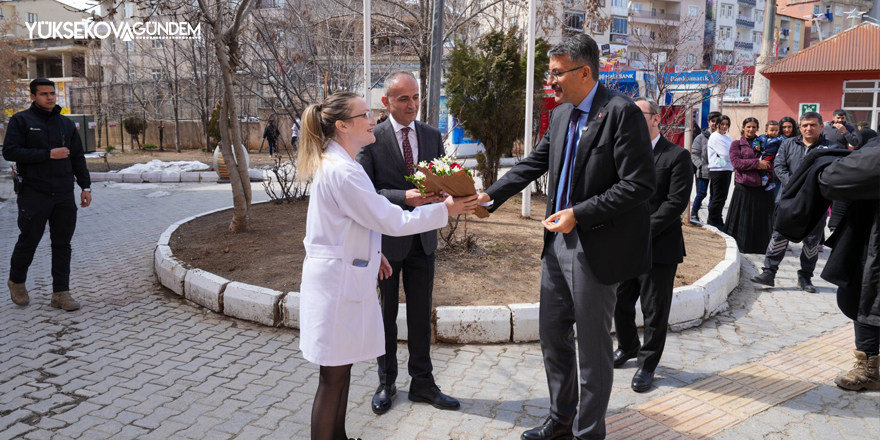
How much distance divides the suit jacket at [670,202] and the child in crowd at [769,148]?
5091 mm

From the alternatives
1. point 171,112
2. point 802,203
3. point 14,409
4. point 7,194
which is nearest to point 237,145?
point 14,409

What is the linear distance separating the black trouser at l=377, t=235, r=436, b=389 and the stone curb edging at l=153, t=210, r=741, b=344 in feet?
3.78

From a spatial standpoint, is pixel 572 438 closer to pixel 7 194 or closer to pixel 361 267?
pixel 361 267

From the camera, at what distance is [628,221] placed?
3.35 meters

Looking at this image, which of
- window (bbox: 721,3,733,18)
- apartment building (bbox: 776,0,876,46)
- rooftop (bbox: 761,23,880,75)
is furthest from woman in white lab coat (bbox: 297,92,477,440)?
apartment building (bbox: 776,0,876,46)

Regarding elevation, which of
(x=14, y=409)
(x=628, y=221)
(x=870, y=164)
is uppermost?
(x=870, y=164)

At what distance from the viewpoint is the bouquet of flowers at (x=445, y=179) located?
338 centimetres

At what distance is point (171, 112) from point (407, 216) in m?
33.7

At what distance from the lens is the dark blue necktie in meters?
3.49

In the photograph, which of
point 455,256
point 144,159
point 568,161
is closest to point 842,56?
point 455,256

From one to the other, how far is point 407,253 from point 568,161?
1198mm

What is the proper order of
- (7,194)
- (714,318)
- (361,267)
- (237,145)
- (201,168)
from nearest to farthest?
(361,267)
(714,318)
(237,145)
(7,194)
(201,168)

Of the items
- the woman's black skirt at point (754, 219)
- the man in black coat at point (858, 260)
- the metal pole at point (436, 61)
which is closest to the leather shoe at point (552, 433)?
the man in black coat at point (858, 260)

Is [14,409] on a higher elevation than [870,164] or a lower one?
lower
